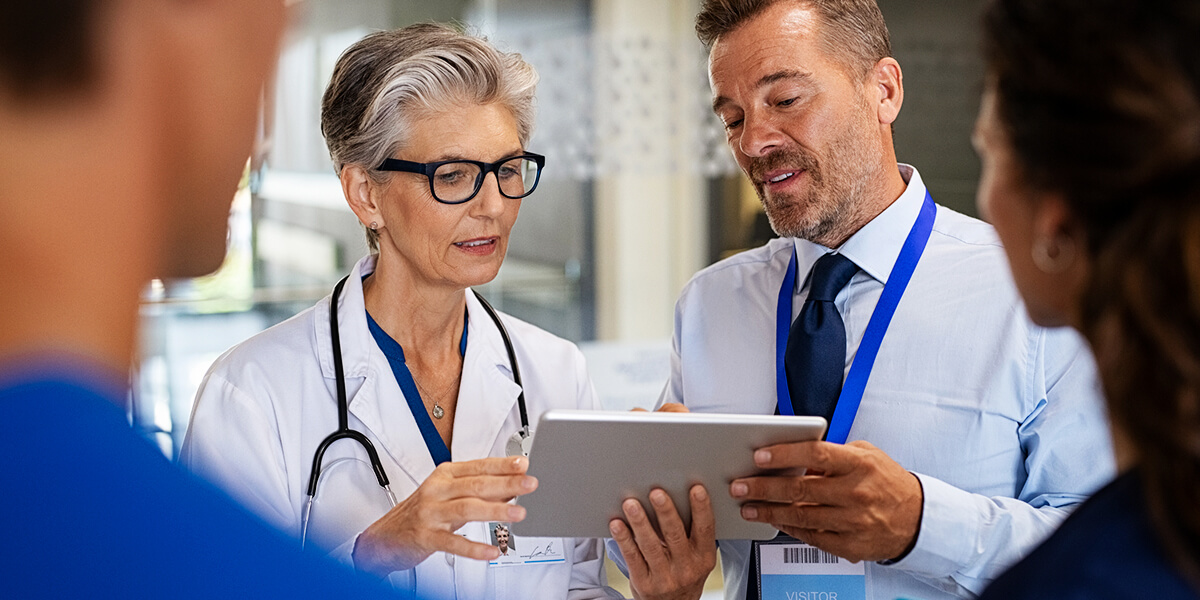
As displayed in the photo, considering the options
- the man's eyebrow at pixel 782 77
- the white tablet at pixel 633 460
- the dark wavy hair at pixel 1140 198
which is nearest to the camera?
the dark wavy hair at pixel 1140 198

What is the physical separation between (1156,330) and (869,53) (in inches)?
63.4

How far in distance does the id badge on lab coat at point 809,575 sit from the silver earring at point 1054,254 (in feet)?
3.63

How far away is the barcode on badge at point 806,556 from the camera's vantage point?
73.5 inches

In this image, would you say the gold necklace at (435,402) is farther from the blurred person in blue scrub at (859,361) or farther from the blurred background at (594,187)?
the blurred background at (594,187)

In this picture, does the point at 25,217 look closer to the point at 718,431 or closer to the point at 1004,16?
the point at 1004,16

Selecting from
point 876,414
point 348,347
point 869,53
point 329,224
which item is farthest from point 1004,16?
point 329,224

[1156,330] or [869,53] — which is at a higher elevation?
[869,53]

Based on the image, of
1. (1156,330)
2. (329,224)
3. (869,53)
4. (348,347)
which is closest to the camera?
(1156,330)

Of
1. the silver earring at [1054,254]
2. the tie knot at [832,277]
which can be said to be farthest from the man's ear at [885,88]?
the silver earring at [1054,254]

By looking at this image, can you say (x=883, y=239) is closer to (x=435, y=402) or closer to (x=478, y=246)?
(x=478, y=246)

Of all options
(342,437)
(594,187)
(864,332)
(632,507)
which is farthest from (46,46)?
(594,187)

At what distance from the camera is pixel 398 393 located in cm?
202

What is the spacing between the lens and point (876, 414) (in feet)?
6.43

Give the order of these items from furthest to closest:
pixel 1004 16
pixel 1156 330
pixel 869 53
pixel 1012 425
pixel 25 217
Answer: pixel 869 53
pixel 1012 425
pixel 1004 16
pixel 1156 330
pixel 25 217
